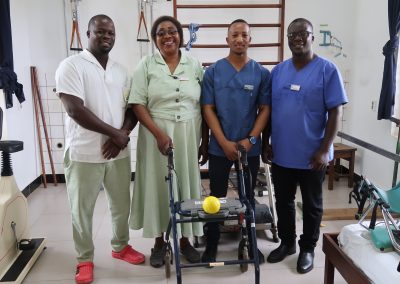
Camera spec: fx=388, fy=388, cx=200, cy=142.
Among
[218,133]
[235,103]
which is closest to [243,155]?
[218,133]

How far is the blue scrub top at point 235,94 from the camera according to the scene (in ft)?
7.48

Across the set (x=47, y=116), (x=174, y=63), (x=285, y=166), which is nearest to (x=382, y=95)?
(x=285, y=166)

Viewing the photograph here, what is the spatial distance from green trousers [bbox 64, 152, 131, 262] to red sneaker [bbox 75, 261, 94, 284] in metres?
0.03

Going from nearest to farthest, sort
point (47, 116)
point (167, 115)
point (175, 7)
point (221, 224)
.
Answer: point (167, 115)
point (221, 224)
point (175, 7)
point (47, 116)

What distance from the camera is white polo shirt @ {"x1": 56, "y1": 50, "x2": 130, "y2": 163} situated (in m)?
2.09

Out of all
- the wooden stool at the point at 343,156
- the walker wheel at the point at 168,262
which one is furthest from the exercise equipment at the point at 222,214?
the wooden stool at the point at 343,156

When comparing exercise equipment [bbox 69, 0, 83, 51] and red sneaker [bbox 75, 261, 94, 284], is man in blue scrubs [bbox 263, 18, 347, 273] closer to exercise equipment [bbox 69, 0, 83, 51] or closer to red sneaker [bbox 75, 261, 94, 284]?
red sneaker [bbox 75, 261, 94, 284]

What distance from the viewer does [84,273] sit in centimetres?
236

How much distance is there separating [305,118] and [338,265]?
809 mm

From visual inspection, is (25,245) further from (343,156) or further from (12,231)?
(343,156)

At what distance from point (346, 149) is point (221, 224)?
1858 mm

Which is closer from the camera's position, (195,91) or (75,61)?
(75,61)

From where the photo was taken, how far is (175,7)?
12.9 feet

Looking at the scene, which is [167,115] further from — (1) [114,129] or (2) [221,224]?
(2) [221,224]
